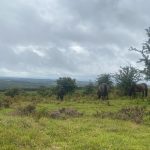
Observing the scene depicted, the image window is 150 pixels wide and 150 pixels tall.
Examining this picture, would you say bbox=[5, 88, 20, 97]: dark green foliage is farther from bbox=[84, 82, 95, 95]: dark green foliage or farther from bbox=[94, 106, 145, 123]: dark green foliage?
bbox=[94, 106, 145, 123]: dark green foliage

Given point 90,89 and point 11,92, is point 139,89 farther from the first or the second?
point 11,92

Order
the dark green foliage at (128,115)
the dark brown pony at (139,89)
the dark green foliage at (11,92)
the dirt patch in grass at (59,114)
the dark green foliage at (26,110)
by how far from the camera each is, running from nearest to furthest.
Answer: the dark green foliage at (128,115)
the dirt patch in grass at (59,114)
the dark green foliage at (26,110)
the dark brown pony at (139,89)
the dark green foliage at (11,92)

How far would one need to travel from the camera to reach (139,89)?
180 feet

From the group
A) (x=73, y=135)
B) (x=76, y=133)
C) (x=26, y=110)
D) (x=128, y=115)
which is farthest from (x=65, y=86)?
(x=73, y=135)

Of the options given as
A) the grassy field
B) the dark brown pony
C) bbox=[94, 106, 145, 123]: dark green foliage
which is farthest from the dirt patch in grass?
the dark brown pony

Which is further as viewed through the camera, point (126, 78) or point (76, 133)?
point (126, 78)

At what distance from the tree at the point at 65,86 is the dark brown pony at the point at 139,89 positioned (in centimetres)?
1059

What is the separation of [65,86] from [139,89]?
12.5 metres

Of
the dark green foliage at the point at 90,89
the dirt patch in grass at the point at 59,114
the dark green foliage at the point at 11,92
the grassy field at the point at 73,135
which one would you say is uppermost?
the dark green foliage at the point at 90,89

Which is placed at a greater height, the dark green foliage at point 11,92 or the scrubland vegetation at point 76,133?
the dark green foliage at point 11,92

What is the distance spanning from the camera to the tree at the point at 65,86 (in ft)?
195

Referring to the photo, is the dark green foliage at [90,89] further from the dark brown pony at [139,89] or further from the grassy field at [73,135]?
the grassy field at [73,135]


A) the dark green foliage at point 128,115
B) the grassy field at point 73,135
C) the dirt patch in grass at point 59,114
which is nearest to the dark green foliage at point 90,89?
the dark green foliage at point 128,115

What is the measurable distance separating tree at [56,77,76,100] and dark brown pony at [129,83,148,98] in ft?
34.8
